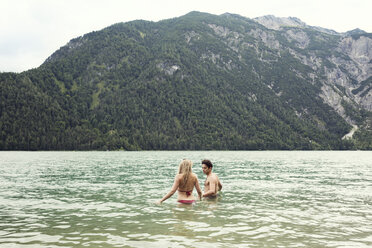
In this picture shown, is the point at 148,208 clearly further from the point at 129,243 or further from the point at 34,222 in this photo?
the point at 129,243

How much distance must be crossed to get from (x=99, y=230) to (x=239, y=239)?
668 cm

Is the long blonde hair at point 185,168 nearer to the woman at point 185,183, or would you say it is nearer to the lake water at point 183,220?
the woman at point 185,183

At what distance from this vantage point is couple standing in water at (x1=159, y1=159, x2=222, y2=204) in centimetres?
2164

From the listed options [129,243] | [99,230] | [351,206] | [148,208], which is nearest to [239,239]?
[129,243]

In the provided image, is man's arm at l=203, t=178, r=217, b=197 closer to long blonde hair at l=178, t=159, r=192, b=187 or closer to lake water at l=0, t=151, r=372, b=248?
lake water at l=0, t=151, r=372, b=248

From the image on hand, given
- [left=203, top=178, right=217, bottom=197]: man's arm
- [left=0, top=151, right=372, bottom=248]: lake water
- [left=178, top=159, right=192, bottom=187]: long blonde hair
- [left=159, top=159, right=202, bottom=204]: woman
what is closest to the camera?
[left=0, top=151, right=372, bottom=248]: lake water

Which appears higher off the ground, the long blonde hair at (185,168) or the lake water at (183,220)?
the long blonde hair at (185,168)

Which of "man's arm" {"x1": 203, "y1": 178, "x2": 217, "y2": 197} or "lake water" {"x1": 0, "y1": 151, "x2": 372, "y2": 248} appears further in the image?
"man's arm" {"x1": 203, "y1": 178, "x2": 217, "y2": 197}

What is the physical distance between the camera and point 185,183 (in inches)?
888

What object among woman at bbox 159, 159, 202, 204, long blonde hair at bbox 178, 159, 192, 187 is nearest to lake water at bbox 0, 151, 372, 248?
woman at bbox 159, 159, 202, 204

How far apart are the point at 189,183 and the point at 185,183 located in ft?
0.88

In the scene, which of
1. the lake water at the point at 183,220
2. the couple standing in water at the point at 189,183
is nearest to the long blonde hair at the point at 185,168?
the couple standing in water at the point at 189,183

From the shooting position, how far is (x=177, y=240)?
1446 cm

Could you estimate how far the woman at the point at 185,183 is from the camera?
21562 millimetres
